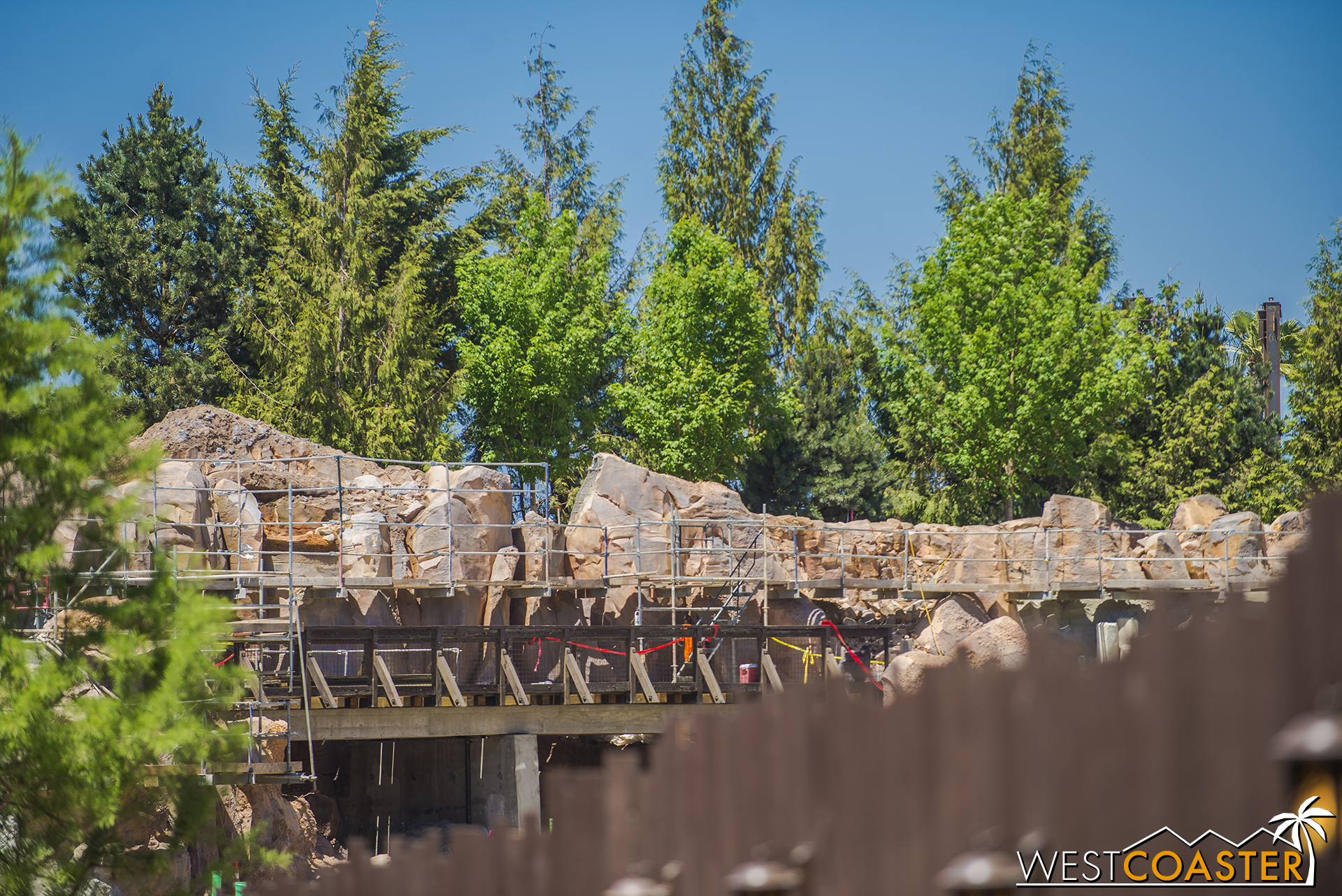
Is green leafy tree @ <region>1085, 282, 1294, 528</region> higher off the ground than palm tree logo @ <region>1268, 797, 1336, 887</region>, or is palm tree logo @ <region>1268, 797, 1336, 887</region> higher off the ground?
Result: green leafy tree @ <region>1085, 282, 1294, 528</region>

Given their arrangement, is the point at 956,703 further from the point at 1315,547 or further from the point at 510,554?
the point at 510,554

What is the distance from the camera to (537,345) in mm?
32688

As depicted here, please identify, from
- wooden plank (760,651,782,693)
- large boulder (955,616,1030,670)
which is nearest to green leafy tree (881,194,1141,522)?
large boulder (955,616,1030,670)

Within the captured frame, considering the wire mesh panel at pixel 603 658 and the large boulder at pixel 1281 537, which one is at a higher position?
the large boulder at pixel 1281 537

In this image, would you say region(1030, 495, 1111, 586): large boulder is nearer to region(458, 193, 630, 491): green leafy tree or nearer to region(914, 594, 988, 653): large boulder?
region(914, 594, 988, 653): large boulder

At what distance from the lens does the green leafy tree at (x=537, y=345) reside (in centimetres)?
3306

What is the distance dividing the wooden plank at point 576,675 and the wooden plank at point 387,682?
101 inches

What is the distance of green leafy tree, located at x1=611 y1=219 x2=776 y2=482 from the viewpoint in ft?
105

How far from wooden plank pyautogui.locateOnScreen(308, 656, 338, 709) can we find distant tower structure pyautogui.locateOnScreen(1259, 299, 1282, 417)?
29915 millimetres

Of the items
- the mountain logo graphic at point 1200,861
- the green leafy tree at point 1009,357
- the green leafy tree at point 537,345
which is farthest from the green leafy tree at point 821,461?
the mountain logo graphic at point 1200,861

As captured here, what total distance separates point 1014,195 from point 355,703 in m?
25.1

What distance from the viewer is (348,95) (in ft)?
114

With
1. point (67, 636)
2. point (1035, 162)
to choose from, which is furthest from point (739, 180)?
point (67, 636)

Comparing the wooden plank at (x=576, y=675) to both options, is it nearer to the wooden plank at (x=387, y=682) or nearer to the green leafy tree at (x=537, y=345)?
the wooden plank at (x=387, y=682)
